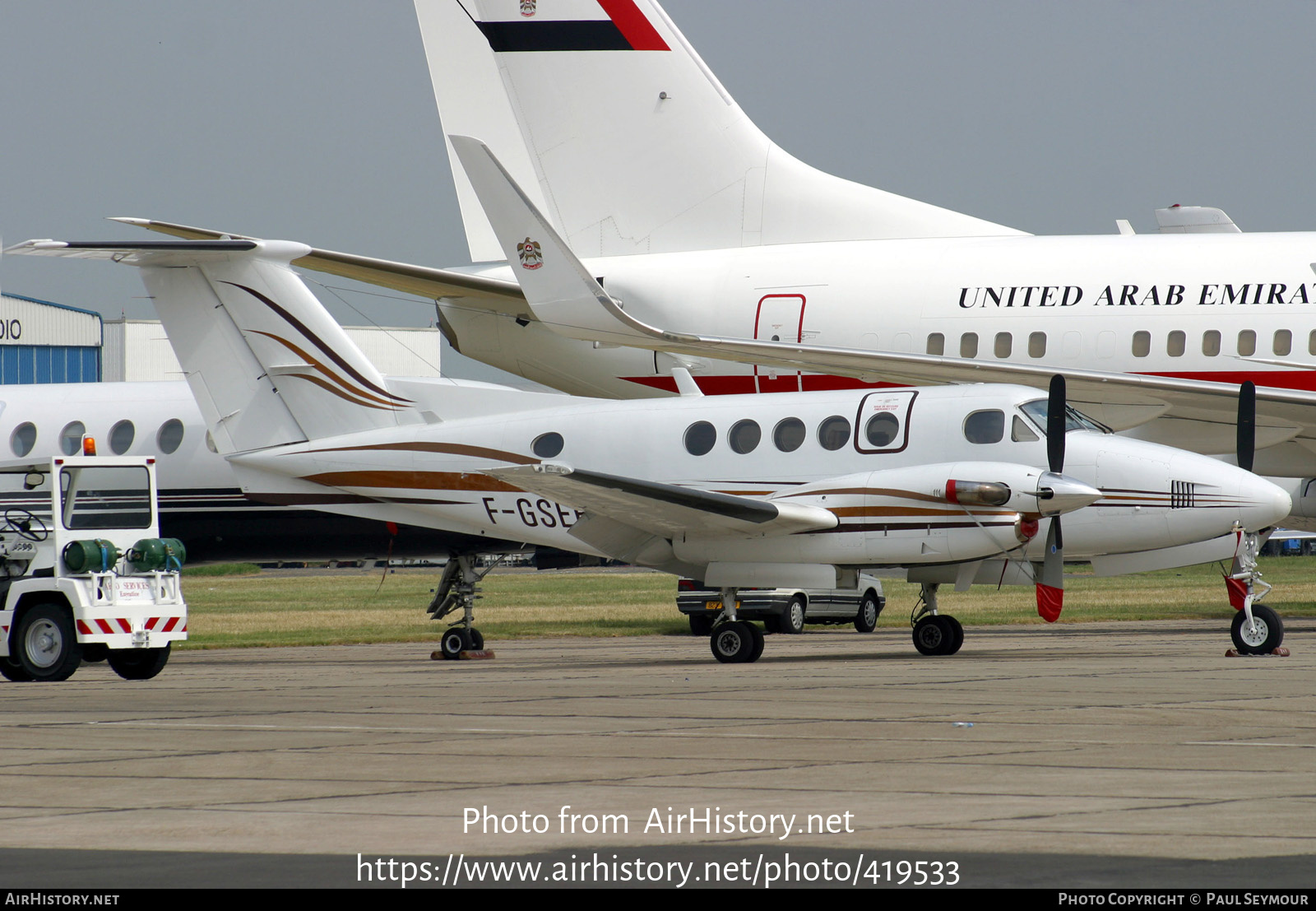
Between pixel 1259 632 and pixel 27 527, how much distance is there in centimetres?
1274

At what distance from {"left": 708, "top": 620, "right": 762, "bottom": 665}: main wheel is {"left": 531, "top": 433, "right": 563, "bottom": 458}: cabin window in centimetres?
350

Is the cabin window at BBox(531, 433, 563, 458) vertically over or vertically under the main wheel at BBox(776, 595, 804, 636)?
over

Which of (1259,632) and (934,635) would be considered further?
(934,635)

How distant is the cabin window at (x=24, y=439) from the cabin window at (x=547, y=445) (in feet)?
27.0

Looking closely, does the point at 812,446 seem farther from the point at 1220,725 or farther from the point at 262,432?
the point at 1220,725

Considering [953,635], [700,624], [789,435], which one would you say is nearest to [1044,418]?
[953,635]

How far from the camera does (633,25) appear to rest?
956 inches

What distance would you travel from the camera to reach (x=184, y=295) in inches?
845

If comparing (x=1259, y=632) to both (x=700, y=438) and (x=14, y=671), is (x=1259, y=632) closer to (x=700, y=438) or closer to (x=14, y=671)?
(x=700, y=438)

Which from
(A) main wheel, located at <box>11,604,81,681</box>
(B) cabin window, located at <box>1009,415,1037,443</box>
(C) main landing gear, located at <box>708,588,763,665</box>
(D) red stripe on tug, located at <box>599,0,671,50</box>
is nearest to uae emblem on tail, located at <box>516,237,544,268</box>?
(C) main landing gear, located at <box>708,588,763,665</box>

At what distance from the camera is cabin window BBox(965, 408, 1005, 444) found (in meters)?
18.3

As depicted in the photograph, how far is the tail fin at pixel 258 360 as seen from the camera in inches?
843

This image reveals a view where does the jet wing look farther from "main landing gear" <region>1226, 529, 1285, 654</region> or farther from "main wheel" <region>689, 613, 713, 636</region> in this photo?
"main wheel" <region>689, 613, 713, 636</region>

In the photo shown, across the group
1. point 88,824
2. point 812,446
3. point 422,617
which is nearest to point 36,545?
point 812,446
